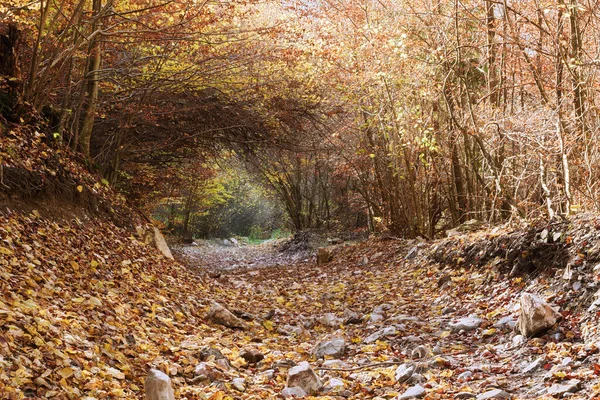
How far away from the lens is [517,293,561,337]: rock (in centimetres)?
446

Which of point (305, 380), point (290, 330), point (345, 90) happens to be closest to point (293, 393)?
point (305, 380)

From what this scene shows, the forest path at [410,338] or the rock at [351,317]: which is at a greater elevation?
the forest path at [410,338]

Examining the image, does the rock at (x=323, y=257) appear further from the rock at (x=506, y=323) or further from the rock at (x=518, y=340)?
the rock at (x=518, y=340)

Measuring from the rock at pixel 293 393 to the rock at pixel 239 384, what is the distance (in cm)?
31

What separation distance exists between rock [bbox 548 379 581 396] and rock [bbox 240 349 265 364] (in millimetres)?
2494

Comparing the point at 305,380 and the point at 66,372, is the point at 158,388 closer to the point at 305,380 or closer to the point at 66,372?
the point at 66,372

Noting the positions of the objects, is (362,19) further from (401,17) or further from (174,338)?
(174,338)

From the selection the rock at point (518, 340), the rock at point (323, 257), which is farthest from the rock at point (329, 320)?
the rock at point (323, 257)

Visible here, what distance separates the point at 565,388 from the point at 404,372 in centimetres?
122

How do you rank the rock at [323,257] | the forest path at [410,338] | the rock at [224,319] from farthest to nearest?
the rock at [323,257]
the rock at [224,319]
the forest path at [410,338]

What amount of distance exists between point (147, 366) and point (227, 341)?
1361 millimetres

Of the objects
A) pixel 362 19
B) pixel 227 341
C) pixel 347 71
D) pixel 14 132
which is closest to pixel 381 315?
pixel 227 341

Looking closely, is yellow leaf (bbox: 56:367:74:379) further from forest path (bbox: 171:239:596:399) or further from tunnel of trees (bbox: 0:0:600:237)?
tunnel of trees (bbox: 0:0:600:237)

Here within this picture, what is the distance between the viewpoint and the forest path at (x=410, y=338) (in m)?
3.78
